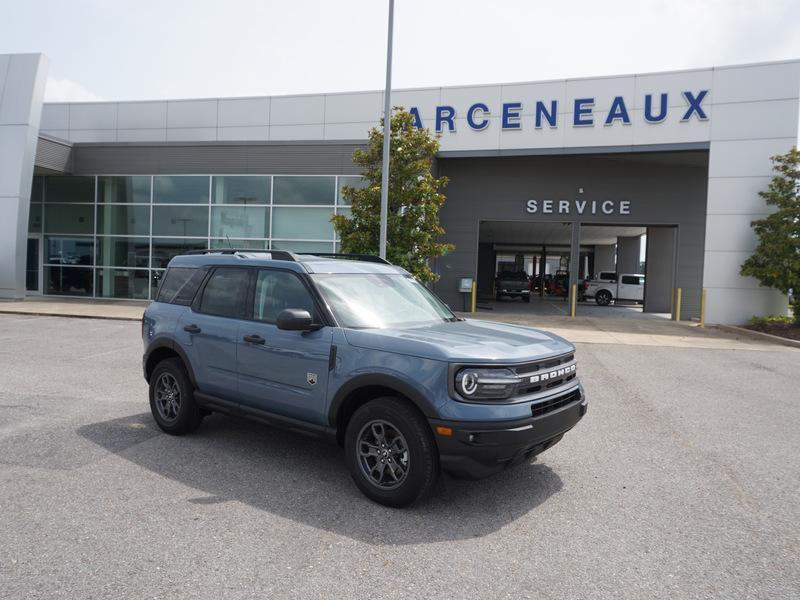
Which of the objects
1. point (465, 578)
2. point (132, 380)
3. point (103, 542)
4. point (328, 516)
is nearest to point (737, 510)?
point (465, 578)

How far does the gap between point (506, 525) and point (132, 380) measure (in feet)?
20.7

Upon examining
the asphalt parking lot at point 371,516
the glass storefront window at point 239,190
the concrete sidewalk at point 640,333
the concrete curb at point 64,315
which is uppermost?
the glass storefront window at point 239,190

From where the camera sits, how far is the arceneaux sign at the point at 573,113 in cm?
1945

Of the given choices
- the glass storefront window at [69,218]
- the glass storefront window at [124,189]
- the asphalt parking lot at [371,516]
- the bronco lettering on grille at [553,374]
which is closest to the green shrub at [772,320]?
the asphalt parking lot at [371,516]

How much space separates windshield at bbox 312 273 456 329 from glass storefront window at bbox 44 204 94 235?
69.5 feet

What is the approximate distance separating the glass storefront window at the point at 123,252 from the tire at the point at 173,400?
17834 mm

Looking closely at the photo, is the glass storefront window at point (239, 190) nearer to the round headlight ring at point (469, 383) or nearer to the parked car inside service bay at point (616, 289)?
the round headlight ring at point (469, 383)

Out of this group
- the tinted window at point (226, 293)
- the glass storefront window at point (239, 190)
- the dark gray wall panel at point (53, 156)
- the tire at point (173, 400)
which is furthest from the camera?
the dark gray wall panel at point (53, 156)

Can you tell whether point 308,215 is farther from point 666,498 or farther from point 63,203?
point 666,498

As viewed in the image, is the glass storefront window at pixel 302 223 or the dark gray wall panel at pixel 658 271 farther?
the dark gray wall panel at pixel 658 271

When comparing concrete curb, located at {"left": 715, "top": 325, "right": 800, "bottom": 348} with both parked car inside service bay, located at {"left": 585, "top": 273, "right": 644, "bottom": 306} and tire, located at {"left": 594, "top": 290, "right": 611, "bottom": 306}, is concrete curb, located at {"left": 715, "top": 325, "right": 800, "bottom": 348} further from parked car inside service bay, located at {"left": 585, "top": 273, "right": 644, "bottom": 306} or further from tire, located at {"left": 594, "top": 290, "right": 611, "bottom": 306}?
parked car inside service bay, located at {"left": 585, "top": 273, "right": 644, "bottom": 306}

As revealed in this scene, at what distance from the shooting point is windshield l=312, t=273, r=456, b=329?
181 inches

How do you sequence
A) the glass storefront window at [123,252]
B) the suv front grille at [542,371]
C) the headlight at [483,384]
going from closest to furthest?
1. the headlight at [483,384]
2. the suv front grille at [542,371]
3. the glass storefront window at [123,252]

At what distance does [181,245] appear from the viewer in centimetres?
2169
